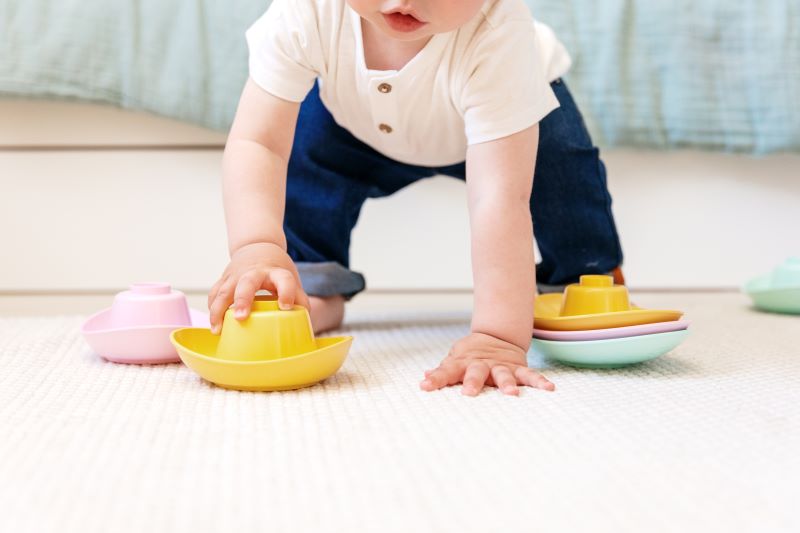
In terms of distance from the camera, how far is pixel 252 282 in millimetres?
698

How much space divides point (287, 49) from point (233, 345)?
0.99ft

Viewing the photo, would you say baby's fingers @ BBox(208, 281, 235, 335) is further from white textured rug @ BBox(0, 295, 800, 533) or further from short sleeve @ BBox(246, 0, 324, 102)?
short sleeve @ BBox(246, 0, 324, 102)

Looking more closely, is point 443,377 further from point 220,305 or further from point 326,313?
point 326,313

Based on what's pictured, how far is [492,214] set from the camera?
0.76 metres

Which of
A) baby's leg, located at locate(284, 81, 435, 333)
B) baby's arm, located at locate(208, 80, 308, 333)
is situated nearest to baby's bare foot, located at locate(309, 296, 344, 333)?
baby's leg, located at locate(284, 81, 435, 333)

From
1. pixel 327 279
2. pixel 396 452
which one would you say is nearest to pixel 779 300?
pixel 327 279

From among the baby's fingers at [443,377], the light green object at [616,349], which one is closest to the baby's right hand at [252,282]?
the baby's fingers at [443,377]

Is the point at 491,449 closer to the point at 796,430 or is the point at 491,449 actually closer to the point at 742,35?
the point at 796,430

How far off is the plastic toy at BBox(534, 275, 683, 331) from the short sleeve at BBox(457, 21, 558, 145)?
0.16 metres

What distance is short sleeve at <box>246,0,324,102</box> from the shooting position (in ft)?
2.71

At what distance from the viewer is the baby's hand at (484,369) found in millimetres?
676

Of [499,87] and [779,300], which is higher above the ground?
[499,87]

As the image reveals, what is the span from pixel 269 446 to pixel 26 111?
96 cm

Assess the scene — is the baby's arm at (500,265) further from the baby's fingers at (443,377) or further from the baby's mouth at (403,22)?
the baby's mouth at (403,22)
